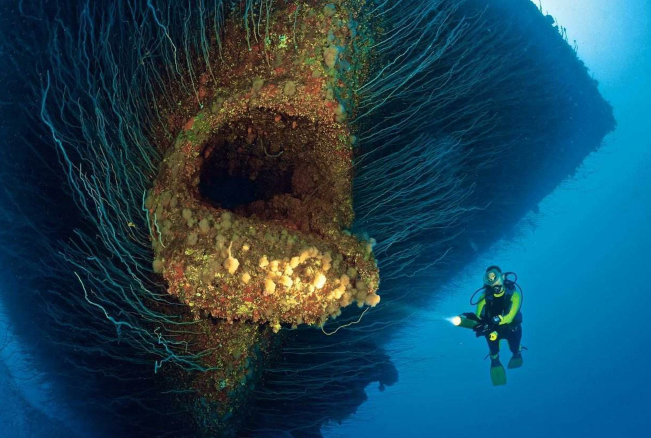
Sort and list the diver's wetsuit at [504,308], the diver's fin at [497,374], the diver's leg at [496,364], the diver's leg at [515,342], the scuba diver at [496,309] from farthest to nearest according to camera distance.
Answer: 1. the diver's fin at [497,374]
2. the diver's leg at [515,342]
3. the diver's leg at [496,364]
4. the diver's wetsuit at [504,308]
5. the scuba diver at [496,309]

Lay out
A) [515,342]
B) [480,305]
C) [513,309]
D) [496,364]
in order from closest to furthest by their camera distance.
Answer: [513,309] → [480,305] → [515,342] → [496,364]

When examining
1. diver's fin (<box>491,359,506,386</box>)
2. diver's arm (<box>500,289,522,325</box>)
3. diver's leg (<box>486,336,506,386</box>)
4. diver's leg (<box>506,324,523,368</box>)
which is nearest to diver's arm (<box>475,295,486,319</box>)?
diver's arm (<box>500,289,522,325</box>)

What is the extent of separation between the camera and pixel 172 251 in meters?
2.56

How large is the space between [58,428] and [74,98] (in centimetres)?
370

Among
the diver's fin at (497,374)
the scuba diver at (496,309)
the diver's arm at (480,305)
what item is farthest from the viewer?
the diver's fin at (497,374)

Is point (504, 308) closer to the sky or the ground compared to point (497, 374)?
closer to the sky

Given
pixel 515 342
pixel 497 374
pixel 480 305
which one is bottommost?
pixel 497 374

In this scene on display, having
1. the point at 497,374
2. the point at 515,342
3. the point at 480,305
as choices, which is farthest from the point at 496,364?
the point at 480,305

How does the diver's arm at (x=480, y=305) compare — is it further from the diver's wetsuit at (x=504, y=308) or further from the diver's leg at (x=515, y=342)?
the diver's leg at (x=515, y=342)

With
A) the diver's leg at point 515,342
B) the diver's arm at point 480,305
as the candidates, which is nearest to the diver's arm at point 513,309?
the diver's arm at point 480,305

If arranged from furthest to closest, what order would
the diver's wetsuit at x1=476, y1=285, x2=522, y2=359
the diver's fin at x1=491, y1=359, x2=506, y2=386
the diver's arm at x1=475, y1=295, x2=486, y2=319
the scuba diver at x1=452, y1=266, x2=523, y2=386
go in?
the diver's fin at x1=491, y1=359, x2=506, y2=386, the diver's arm at x1=475, y1=295, x2=486, y2=319, the diver's wetsuit at x1=476, y1=285, x2=522, y2=359, the scuba diver at x1=452, y1=266, x2=523, y2=386

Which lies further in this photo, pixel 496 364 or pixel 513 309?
pixel 496 364

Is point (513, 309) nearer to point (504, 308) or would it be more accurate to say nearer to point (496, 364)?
point (504, 308)

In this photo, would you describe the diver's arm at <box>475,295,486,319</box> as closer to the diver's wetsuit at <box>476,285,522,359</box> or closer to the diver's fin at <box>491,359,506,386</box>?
the diver's wetsuit at <box>476,285,522,359</box>
